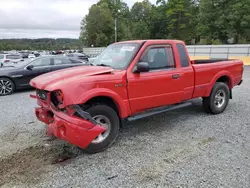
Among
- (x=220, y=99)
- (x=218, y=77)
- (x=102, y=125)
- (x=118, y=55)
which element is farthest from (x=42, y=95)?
(x=220, y=99)

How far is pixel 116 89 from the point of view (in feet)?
13.3

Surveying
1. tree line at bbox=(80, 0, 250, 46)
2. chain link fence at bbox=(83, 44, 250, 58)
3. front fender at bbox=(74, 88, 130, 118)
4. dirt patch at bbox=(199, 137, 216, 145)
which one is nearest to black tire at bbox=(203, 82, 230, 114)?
dirt patch at bbox=(199, 137, 216, 145)

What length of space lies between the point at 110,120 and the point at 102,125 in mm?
165

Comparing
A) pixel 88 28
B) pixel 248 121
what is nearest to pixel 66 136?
pixel 248 121

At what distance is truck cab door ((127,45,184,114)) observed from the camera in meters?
4.33

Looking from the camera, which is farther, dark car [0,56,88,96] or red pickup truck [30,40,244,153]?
dark car [0,56,88,96]

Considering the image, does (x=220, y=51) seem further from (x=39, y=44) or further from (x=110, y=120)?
(x=39, y=44)

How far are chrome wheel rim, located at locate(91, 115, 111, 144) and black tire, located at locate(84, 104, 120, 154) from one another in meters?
0.04

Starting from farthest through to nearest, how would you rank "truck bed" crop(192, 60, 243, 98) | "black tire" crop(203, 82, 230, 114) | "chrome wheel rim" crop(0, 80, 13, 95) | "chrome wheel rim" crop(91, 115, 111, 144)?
"chrome wheel rim" crop(0, 80, 13, 95) < "black tire" crop(203, 82, 230, 114) < "truck bed" crop(192, 60, 243, 98) < "chrome wheel rim" crop(91, 115, 111, 144)

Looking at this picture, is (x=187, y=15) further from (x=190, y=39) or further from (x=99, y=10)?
(x=99, y=10)

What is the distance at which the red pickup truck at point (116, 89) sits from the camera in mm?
3578

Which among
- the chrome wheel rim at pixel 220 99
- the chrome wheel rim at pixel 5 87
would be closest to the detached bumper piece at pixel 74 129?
the chrome wheel rim at pixel 220 99

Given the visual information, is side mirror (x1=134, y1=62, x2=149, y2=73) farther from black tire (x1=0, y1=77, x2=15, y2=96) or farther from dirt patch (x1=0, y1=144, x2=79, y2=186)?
black tire (x1=0, y1=77, x2=15, y2=96)

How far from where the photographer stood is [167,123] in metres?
5.39
